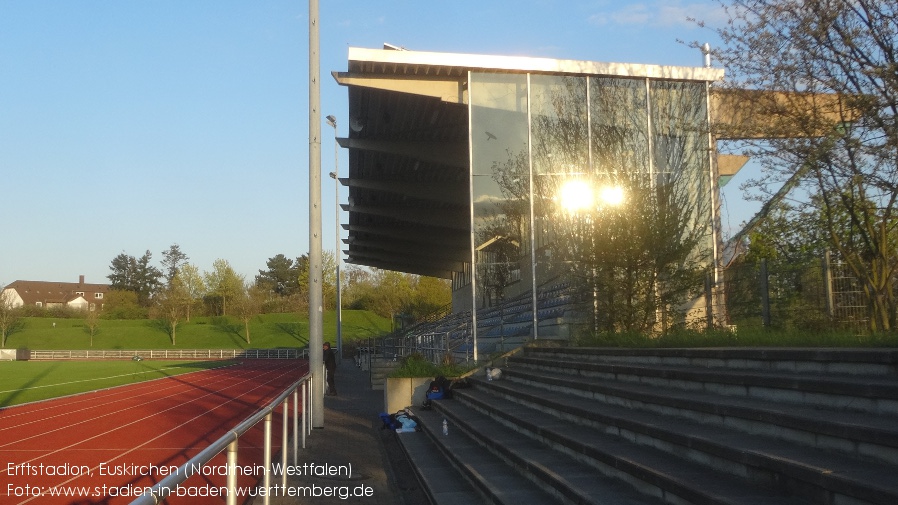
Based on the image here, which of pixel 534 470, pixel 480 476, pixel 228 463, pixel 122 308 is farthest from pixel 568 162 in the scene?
pixel 122 308

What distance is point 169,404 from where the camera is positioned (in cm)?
2238

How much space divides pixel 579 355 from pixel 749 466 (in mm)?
8385

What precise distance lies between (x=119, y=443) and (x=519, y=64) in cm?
1299

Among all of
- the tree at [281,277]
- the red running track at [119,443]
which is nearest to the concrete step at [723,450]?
the red running track at [119,443]

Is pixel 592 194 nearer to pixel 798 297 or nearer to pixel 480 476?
pixel 798 297

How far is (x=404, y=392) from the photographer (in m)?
18.1

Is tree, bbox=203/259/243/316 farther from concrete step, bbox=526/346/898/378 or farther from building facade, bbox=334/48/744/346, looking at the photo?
concrete step, bbox=526/346/898/378

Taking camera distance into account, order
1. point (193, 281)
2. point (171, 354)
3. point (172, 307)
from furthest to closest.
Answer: point (193, 281)
point (172, 307)
point (171, 354)

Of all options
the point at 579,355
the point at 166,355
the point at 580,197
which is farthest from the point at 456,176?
the point at 166,355

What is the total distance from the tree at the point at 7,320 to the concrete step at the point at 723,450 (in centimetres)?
8296

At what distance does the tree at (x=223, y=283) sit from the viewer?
9669 centimetres

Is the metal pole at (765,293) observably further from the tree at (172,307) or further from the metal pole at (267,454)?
the tree at (172,307)

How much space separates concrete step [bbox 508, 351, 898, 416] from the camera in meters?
5.34

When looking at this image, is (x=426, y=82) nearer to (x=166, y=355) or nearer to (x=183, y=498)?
(x=183, y=498)
